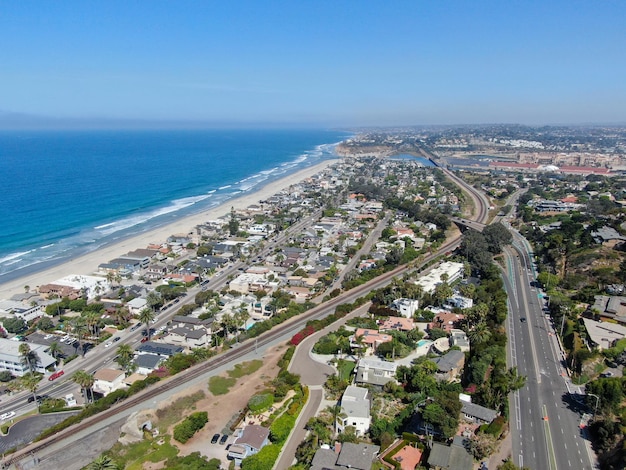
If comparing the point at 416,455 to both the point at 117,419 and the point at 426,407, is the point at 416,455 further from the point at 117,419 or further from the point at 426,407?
the point at 117,419

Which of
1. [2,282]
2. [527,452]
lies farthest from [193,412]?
[2,282]

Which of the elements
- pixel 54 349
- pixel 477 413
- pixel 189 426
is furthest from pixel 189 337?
pixel 477 413

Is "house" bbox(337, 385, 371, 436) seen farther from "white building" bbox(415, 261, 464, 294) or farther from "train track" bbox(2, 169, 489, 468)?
"white building" bbox(415, 261, 464, 294)

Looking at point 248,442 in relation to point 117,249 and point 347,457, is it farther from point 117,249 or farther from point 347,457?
point 117,249

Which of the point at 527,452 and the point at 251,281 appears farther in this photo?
the point at 251,281

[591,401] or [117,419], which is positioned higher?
[591,401]
